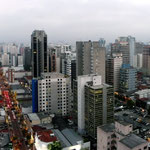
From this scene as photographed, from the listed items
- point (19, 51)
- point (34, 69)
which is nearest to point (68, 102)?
point (34, 69)

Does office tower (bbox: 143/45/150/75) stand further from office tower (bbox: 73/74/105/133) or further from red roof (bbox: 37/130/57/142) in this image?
red roof (bbox: 37/130/57/142)

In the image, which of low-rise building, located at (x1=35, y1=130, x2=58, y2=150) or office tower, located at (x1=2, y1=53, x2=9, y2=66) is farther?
office tower, located at (x1=2, y1=53, x2=9, y2=66)

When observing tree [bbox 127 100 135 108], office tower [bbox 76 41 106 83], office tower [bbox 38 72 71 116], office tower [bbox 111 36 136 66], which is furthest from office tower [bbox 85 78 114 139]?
office tower [bbox 111 36 136 66]

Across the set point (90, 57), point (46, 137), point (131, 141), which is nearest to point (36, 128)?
point (46, 137)

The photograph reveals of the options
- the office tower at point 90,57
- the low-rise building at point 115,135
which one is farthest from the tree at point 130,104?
the low-rise building at point 115,135

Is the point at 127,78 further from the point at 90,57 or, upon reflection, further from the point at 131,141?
the point at 131,141
